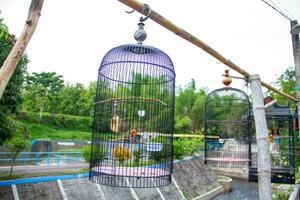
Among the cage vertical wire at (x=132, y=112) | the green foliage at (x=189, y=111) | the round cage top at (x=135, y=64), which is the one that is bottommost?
the cage vertical wire at (x=132, y=112)

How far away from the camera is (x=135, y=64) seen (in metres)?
2.53

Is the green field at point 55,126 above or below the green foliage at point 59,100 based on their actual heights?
below

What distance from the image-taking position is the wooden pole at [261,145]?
2.16 meters

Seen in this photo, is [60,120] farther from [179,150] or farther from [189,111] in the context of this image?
[179,150]

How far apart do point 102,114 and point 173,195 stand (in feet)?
14.5

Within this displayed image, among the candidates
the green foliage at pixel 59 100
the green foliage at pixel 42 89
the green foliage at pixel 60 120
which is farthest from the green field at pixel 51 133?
the green foliage at pixel 42 89

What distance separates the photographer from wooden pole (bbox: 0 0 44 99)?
3.95 feet

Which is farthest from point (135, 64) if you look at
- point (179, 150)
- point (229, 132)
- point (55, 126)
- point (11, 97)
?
point (55, 126)

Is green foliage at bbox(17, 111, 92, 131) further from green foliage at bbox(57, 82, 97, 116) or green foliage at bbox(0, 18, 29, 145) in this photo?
green foliage at bbox(0, 18, 29, 145)

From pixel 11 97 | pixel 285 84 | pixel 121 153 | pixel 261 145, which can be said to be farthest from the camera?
pixel 285 84

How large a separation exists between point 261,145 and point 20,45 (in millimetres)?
1976

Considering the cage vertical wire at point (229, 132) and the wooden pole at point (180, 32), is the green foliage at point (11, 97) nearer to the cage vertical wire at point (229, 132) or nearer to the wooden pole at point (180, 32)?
the cage vertical wire at point (229, 132)

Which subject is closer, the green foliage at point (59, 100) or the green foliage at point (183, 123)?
the green foliage at point (183, 123)

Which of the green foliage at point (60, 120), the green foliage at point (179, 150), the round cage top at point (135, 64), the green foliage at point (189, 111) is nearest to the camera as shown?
the round cage top at point (135, 64)
